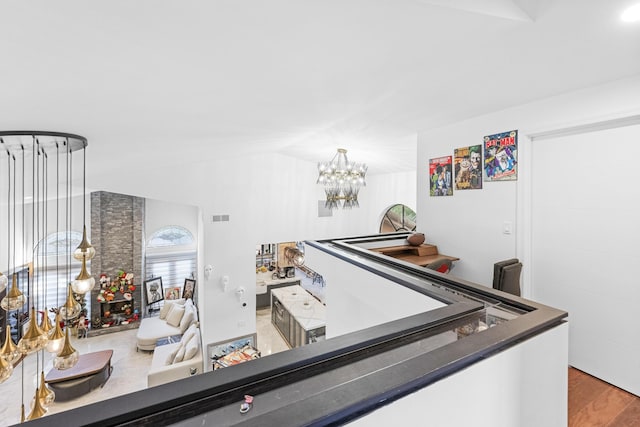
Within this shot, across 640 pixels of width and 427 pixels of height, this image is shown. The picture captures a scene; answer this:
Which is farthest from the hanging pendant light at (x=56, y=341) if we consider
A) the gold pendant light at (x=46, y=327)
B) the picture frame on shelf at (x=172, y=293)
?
the picture frame on shelf at (x=172, y=293)

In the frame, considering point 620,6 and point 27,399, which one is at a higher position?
point 620,6

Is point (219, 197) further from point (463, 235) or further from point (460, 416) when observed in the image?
point (460, 416)

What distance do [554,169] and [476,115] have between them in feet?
2.99

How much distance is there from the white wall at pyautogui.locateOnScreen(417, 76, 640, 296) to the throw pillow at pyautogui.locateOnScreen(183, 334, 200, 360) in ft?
16.7

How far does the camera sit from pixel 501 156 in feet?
9.07

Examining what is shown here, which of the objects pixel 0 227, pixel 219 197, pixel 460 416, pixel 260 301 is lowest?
pixel 260 301

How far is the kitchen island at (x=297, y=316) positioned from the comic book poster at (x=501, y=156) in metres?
4.62

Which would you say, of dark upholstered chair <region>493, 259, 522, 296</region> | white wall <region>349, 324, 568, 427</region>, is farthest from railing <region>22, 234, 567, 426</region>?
dark upholstered chair <region>493, 259, 522, 296</region>

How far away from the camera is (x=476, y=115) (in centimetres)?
295

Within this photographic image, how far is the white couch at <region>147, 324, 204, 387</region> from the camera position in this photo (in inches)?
204

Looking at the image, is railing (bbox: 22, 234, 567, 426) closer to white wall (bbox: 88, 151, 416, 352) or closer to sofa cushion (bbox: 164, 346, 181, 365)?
white wall (bbox: 88, 151, 416, 352)

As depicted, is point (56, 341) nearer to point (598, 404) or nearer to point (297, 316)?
point (598, 404)

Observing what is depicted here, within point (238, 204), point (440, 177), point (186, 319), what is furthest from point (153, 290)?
point (440, 177)

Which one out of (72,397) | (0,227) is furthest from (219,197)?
(72,397)
